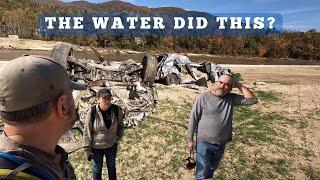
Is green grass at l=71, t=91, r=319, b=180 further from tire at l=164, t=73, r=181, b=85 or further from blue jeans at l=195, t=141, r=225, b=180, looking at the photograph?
tire at l=164, t=73, r=181, b=85

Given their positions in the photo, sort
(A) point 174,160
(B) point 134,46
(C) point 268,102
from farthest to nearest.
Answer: (B) point 134,46, (C) point 268,102, (A) point 174,160

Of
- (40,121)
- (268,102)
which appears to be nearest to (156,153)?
(268,102)

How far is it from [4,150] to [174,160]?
19.8ft

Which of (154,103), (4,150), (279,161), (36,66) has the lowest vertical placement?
(279,161)

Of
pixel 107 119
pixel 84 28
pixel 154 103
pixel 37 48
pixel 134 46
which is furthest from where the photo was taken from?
pixel 84 28

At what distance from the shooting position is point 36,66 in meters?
1.29

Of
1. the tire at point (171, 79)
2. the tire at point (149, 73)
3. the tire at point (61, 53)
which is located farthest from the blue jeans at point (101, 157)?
the tire at point (171, 79)

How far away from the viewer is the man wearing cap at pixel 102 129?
5191 mm

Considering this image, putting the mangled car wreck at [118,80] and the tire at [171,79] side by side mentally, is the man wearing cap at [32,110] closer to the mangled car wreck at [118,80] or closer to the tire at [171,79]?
the mangled car wreck at [118,80]

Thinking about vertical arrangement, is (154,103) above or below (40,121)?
below

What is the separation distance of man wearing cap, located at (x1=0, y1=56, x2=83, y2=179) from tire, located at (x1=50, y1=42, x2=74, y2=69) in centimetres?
839

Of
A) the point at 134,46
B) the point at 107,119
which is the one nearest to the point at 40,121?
the point at 107,119

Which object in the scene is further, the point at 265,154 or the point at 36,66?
the point at 265,154

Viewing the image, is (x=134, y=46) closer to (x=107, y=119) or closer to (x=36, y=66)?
(x=107, y=119)
